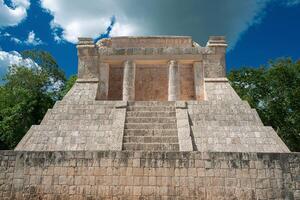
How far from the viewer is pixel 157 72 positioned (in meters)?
13.2

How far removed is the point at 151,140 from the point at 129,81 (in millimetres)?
3705

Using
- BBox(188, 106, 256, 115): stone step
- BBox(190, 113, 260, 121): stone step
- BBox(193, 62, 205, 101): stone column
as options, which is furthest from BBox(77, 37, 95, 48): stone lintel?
BBox(190, 113, 260, 121): stone step

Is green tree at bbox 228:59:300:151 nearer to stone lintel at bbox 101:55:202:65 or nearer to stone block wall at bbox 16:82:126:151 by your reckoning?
stone lintel at bbox 101:55:202:65

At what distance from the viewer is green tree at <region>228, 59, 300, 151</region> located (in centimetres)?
1753

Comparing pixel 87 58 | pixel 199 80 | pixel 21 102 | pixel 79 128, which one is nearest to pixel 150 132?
pixel 79 128

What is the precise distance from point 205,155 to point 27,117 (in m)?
14.4

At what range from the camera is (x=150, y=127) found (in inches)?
348

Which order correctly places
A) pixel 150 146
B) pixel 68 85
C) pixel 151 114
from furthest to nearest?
pixel 68 85 < pixel 151 114 < pixel 150 146

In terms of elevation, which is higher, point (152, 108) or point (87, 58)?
→ point (87, 58)

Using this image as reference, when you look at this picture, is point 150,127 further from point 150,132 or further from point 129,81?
point 129,81

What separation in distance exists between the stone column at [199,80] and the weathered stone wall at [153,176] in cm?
502

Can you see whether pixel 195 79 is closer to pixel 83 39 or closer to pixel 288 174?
pixel 83 39

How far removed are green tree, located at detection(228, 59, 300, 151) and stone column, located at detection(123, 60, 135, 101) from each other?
10433 mm

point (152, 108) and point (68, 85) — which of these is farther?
point (68, 85)
